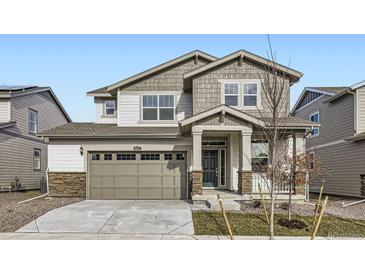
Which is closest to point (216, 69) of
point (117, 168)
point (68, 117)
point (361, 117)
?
point (117, 168)

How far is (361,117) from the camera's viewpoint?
16984 millimetres

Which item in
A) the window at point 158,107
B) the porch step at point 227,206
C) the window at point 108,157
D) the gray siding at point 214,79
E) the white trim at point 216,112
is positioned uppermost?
the gray siding at point 214,79

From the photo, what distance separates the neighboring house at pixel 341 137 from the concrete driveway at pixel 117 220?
8.53m

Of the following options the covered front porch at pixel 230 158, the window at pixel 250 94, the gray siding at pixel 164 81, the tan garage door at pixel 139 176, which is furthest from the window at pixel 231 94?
the tan garage door at pixel 139 176

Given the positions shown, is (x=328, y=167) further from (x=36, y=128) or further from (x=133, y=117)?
(x=36, y=128)

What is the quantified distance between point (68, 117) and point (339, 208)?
23058 mm

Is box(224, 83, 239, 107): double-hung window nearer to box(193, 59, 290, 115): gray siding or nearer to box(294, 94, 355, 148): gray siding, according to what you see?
box(193, 59, 290, 115): gray siding

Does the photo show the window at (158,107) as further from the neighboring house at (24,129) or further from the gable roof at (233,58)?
the neighboring house at (24,129)

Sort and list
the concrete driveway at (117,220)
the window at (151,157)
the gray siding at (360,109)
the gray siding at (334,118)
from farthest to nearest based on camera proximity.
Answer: the gray siding at (334,118), the gray siding at (360,109), the window at (151,157), the concrete driveway at (117,220)

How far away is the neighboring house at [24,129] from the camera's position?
1928 cm

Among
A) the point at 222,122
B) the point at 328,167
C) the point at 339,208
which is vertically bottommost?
the point at 339,208

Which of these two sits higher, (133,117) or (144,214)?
(133,117)

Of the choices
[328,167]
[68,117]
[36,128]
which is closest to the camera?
[328,167]

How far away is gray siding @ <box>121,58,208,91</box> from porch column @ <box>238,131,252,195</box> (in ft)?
17.1
